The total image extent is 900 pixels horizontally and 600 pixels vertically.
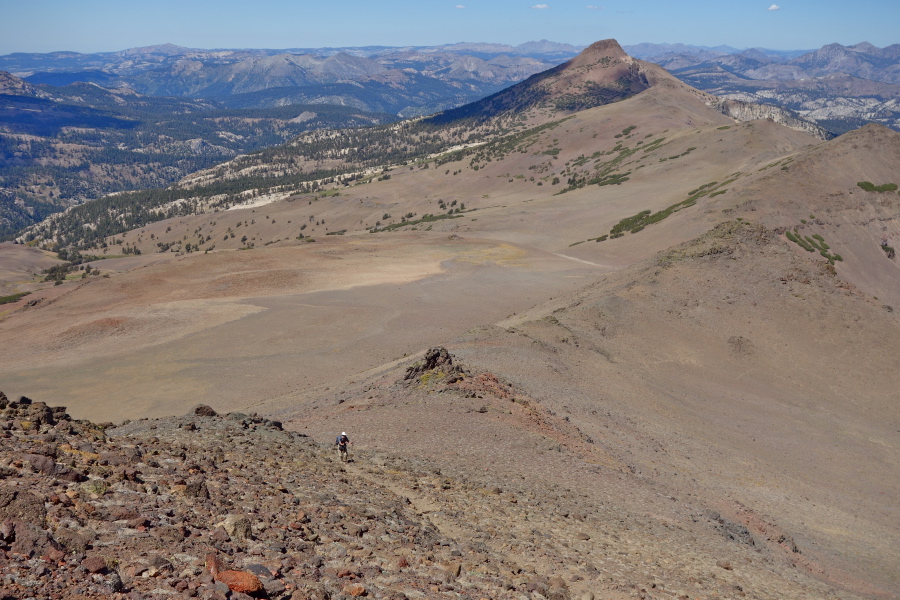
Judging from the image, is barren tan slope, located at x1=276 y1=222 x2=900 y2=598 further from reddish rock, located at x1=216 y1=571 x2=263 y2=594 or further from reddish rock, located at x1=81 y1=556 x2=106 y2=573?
reddish rock, located at x1=81 y1=556 x2=106 y2=573

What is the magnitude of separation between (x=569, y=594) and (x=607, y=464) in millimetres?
10885

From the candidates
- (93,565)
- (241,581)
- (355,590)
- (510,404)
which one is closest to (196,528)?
(241,581)

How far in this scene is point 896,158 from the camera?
73938 millimetres

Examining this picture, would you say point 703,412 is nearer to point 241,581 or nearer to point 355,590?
point 355,590

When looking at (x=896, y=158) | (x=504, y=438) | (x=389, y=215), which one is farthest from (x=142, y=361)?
(x=389, y=215)

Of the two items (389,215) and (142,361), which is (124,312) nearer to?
(142,361)

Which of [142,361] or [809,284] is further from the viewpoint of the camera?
[809,284]

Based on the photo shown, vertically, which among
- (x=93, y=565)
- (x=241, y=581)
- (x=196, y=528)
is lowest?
(x=196, y=528)

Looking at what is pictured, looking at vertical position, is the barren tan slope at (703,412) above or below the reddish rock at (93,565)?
below

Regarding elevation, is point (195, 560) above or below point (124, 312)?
above

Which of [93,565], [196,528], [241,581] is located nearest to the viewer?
[93,565]

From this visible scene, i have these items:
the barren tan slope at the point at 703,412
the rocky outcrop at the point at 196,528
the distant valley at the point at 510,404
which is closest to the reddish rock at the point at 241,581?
the rocky outcrop at the point at 196,528

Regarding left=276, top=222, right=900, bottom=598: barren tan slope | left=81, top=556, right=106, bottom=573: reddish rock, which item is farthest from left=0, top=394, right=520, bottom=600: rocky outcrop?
left=276, top=222, right=900, bottom=598: barren tan slope

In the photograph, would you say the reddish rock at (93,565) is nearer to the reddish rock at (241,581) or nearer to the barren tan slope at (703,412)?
the reddish rock at (241,581)
